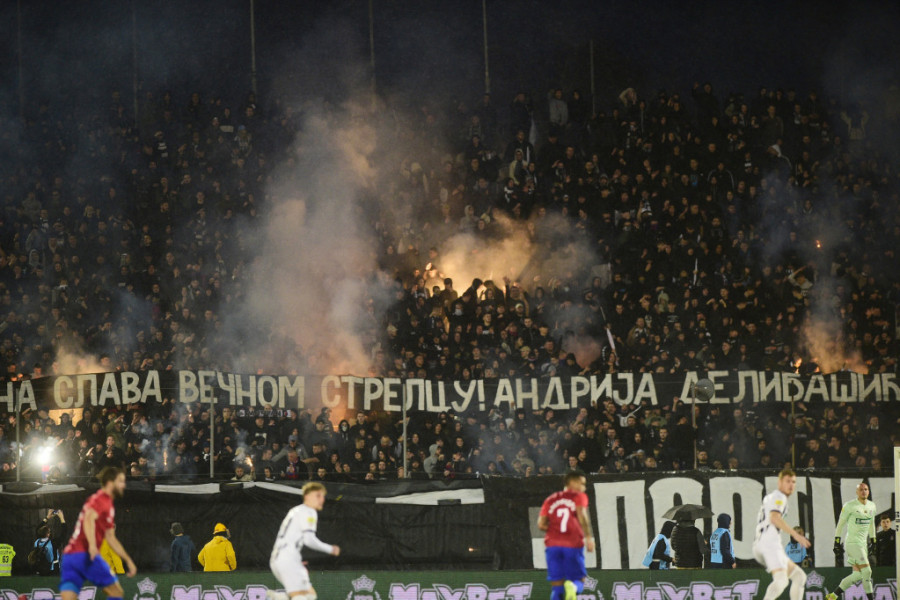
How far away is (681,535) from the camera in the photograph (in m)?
17.6

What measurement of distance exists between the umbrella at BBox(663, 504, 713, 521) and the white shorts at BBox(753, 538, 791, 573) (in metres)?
3.35

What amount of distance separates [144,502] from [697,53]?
19263 millimetres

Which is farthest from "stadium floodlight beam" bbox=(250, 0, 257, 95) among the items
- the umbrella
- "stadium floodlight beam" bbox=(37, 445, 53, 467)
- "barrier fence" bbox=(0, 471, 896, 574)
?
the umbrella

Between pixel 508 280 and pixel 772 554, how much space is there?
11281 millimetres

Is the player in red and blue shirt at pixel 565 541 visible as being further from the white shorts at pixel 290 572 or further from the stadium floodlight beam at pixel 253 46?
the stadium floodlight beam at pixel 253 46

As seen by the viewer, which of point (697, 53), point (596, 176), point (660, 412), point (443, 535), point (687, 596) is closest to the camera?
point (687, 596)

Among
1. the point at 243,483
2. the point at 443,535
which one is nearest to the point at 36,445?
the point at 243,483

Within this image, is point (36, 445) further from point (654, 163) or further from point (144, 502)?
point (654, 163)

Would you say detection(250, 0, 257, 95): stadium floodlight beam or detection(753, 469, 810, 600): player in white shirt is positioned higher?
detection(250, 0, 257, 95): stadium floodlight beam

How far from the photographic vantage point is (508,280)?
24.4 metres

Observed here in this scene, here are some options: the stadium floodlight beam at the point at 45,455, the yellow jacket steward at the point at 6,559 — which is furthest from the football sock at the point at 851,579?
the stadium floodlight beam at the point at 45,455

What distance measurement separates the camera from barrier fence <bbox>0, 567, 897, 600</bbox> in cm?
1686

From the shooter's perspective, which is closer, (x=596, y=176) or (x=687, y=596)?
(x=687, y=596)

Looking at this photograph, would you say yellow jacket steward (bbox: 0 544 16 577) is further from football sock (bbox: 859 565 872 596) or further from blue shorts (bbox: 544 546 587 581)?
football sock (bbox: 859 565 872 596)
